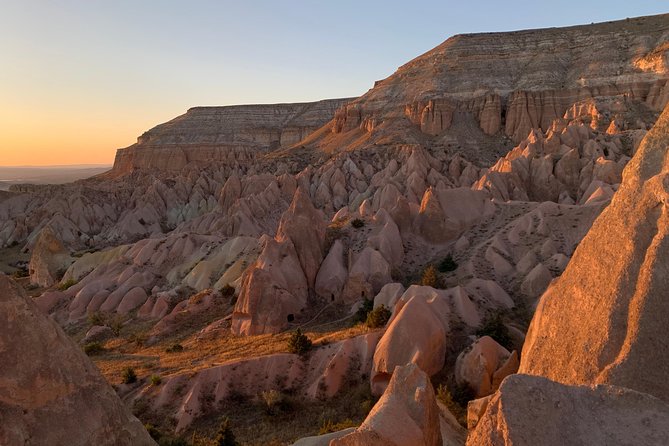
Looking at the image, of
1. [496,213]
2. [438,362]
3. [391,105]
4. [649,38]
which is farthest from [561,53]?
[438,362]

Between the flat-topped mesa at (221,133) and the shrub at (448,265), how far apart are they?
10287 cm

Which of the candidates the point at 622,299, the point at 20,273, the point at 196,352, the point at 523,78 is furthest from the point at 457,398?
the point at 523,78

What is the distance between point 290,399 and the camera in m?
17.7

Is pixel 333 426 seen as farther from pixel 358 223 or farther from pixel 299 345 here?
pixel 358 223

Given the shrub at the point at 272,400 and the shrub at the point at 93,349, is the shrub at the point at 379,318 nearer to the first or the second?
the shrub at the point at 272,400

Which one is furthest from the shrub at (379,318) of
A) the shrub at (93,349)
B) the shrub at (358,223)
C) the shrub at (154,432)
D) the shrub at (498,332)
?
the shrub at (93,349)

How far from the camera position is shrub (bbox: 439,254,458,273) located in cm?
2757

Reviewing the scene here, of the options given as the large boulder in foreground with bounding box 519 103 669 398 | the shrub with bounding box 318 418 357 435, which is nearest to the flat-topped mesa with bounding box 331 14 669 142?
the large boulder in foreground with bounding box 519 103 669 398

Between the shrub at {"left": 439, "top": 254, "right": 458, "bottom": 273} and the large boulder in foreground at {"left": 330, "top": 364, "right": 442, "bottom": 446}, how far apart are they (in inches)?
687

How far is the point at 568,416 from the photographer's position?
20.0ft

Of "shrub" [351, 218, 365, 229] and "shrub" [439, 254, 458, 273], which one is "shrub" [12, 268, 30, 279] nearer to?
"shrub" [351, 218, 365, 229]

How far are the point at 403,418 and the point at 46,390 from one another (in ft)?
23.7

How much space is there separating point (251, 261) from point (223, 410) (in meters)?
16.3

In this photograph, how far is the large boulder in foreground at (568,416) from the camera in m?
5.84
